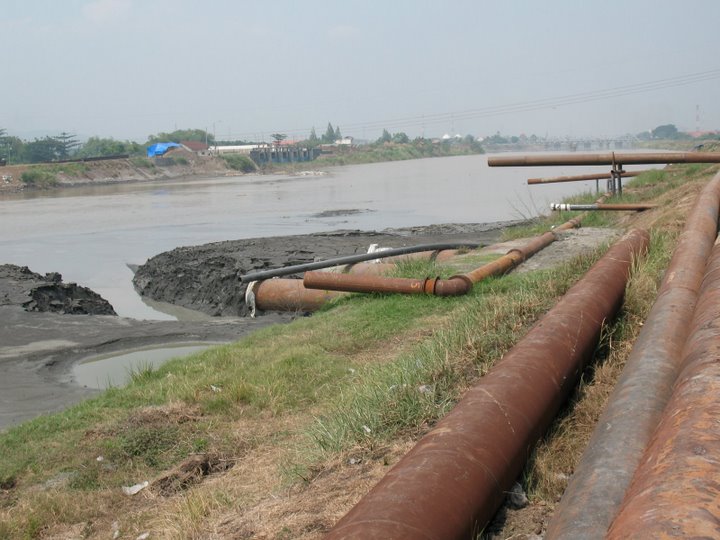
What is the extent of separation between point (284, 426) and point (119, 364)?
5385mm

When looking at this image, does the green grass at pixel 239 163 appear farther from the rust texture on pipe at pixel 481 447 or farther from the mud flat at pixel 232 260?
the rust texture on pipe at pixel 481 447

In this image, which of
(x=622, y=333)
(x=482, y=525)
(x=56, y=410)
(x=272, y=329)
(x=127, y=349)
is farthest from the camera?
(x=127, y=349)

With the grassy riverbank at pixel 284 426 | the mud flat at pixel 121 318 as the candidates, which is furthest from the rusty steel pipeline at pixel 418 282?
the mud flat at pixel 121 318

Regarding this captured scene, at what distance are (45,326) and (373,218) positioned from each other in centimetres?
2180

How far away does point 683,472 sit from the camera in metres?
2.19

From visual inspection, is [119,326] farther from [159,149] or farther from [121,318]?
[159,149]

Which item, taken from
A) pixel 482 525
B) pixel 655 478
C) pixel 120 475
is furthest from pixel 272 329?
pixel 655 478

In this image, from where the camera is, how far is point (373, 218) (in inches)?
1325

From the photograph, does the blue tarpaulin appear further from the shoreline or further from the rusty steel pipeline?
the rusty steel pipeline

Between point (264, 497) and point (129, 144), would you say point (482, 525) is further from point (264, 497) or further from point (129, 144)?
point (129, 144)

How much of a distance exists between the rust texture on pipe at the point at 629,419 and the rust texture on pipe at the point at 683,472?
414 millimetres

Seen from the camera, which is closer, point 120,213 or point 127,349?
point 127,349

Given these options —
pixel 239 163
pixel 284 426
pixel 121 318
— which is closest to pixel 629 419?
pixel 284 426

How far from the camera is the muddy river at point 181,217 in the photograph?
2344 cm
